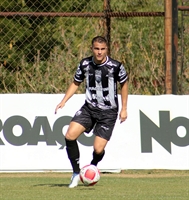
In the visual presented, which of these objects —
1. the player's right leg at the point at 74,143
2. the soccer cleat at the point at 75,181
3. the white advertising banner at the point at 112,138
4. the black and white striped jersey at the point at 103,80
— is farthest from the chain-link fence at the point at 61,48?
the soccer cleat at the point at 75,181

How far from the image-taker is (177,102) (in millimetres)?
12102

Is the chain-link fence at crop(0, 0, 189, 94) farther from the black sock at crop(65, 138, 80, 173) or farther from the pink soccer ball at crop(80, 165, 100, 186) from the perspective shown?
the pink soccer ball at crop(80, 165, 100, 186)

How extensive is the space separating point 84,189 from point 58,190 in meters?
0.34

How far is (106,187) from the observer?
9.37m

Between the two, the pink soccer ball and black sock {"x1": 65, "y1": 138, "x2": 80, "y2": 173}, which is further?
black sock {"x1": 65, "y1": 138, "x2": 80, "y2": 173}

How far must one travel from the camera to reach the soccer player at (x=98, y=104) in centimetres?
919

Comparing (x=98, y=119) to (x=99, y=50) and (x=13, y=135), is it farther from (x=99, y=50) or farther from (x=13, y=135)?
(x=13, y=135)

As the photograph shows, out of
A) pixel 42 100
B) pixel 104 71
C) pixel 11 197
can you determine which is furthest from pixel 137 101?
pixel 11 197

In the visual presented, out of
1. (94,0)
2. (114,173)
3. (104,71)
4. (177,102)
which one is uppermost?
(94,0)

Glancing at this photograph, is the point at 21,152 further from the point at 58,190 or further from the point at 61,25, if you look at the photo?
the point at 61,25

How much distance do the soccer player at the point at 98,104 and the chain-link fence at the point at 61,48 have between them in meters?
4.43

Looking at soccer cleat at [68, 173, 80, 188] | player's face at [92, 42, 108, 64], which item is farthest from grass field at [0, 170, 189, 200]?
player's face at [92, 42, 108, 64]

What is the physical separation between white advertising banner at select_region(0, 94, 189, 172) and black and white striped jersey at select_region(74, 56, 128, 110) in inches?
110

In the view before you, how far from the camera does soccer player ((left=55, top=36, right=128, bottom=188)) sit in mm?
9188
